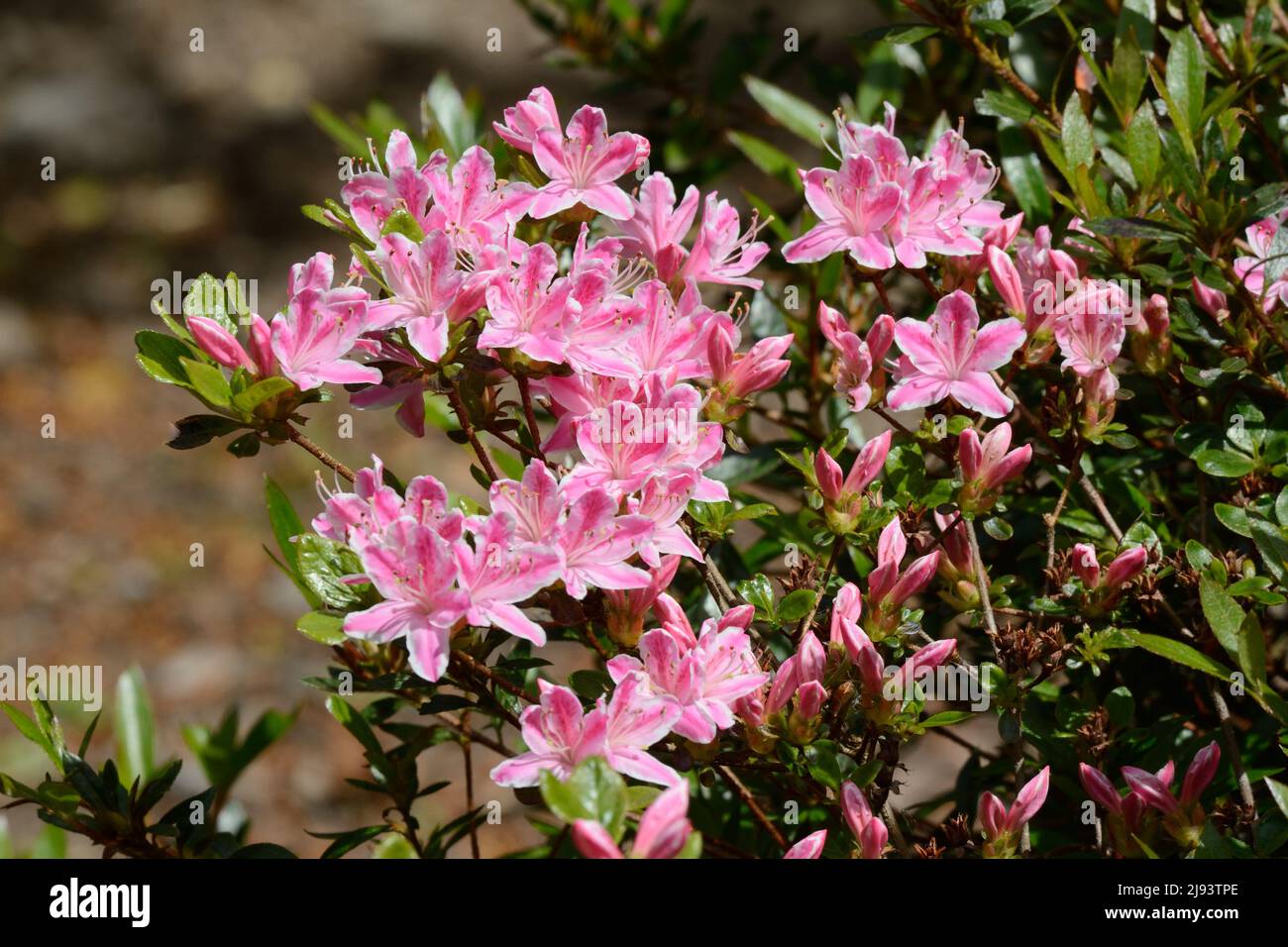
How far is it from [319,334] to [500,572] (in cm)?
28

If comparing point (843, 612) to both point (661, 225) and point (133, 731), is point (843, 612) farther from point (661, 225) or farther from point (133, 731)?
point (133, 731)

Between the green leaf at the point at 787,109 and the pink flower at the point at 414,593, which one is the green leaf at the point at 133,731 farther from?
the green leaf at the point at 787,109

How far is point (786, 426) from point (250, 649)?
246 centimetres

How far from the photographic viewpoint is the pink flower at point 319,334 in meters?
1.16

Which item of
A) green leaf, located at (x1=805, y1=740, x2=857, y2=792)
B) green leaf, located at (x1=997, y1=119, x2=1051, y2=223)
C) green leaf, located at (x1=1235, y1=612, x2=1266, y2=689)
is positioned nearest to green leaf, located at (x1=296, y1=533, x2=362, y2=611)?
green leaf, located at (x1=805, y1=740, x2=857, y2=792)

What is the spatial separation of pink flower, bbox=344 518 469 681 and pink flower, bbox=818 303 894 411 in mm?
475

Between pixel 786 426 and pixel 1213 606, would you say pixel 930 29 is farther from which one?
pixel 1213 606

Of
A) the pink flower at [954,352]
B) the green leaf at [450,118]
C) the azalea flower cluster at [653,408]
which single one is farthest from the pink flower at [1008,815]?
the green leaf at [450,118]

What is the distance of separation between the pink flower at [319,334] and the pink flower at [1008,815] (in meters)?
0.67

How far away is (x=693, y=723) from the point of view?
1.11 metres

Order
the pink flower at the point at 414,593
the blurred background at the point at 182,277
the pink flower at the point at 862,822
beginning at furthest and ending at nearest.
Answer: the blurred background at the point at 182,277 < the pink flower at the point at 862,822 < the pink flower at the point at 414,593

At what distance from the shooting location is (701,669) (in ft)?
3.71
